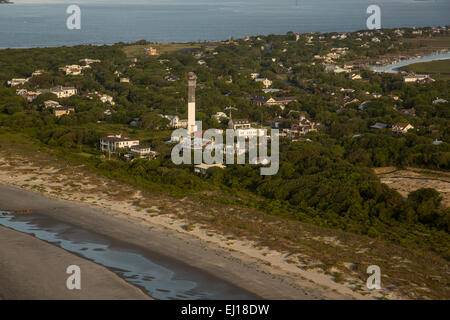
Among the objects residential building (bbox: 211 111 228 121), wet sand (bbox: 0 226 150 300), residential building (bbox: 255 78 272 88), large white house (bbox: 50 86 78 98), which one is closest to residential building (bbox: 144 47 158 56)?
residential building (bbox: 255 78 272 88)

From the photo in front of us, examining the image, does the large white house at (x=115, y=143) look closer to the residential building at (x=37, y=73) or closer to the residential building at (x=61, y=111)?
the residential building at (x=61, y=111)

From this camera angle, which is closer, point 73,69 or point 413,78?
point 413,78

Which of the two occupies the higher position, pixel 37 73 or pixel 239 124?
pixel 37 73

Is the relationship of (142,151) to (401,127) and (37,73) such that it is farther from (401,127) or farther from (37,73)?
(37,73)

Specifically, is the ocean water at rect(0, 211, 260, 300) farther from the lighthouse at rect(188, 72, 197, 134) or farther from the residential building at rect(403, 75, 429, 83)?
the residential building at rect(403, 75, 429, 83)

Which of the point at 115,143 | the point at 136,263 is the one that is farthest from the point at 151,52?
the point at 136,263

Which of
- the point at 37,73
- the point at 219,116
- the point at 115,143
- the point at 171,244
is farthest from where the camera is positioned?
the point at 37,73
